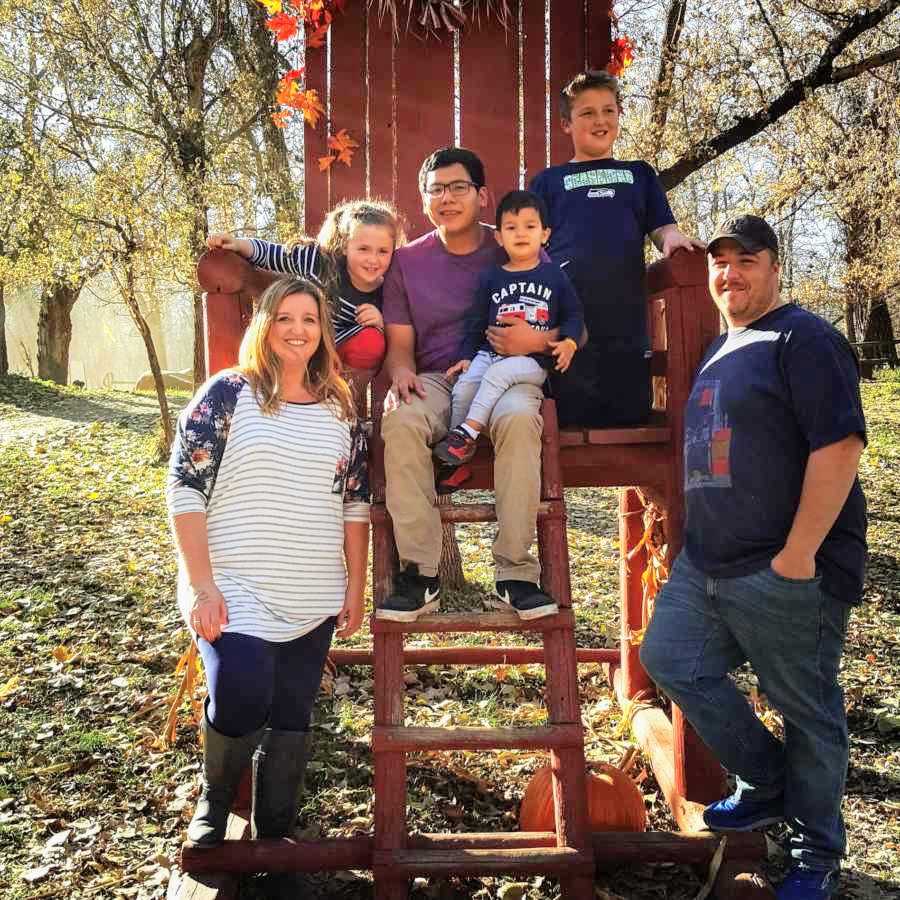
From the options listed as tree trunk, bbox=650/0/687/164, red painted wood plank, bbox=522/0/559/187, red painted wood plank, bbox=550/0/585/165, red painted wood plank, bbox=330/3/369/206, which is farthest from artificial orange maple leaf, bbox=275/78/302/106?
tree trunk, bbox=650/0/687/164

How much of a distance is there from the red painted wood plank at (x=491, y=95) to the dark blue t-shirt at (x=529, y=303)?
75.2 inches

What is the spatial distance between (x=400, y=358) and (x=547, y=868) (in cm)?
178

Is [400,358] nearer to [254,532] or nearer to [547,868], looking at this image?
[254,532]

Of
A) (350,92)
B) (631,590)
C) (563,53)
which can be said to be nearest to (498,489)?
(631,590)

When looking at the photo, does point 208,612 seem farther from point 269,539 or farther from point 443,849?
point 443,849

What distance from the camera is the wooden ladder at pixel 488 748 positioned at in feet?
8.14

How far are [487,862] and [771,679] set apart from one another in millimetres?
966

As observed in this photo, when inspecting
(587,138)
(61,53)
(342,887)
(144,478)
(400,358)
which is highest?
(61,53)

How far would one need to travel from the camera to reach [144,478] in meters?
9.59

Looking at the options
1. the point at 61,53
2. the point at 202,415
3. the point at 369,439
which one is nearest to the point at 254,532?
the point at 202,415

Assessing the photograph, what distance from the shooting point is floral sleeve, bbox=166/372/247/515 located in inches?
97.7

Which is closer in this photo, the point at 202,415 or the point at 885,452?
the point at 202,415

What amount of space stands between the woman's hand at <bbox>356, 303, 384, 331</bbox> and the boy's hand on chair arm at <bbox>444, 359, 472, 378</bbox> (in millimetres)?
349

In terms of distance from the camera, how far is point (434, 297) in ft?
10.7
